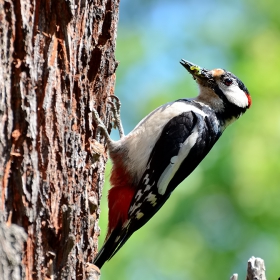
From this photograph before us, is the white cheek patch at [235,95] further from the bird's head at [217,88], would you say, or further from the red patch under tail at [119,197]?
the red patch under tail at [119,197]

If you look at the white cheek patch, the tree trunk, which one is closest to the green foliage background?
the white cheek patch

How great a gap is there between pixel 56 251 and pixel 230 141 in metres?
3.47

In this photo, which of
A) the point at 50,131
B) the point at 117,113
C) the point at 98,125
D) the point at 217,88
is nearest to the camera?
the point at 50,131

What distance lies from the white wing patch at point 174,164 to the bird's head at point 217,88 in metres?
0.54

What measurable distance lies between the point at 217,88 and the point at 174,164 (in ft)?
2.74

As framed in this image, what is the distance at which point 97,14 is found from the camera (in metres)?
2.85

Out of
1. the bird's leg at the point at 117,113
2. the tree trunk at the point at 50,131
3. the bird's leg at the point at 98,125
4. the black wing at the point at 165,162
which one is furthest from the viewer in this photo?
the black wing at the point at 165,162

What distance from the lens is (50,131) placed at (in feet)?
7.80

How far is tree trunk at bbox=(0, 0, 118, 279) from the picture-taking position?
2162 millimetres

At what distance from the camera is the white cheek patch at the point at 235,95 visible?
4367 millimetres

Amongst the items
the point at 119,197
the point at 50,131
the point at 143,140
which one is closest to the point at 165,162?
the point at 143,140

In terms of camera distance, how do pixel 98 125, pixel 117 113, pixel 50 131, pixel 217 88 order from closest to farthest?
pixel 50 131, pixel 98 125, pixel 117 113, pixel 217 88

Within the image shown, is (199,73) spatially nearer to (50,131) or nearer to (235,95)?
(235,95)

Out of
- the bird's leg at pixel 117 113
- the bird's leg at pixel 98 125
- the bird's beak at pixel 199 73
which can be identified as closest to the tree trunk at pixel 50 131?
the bird's leg at pixel 98 125
